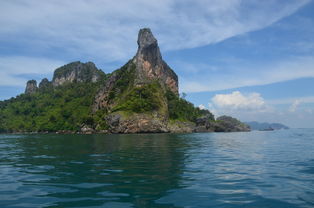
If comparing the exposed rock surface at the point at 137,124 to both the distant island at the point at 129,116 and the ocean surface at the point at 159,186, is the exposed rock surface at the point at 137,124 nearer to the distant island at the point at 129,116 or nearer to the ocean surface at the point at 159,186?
the distant island at the point at 129,116

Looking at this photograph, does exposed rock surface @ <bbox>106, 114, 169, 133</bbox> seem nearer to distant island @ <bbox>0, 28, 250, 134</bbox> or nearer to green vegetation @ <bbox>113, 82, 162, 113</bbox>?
distant island @ <bbox>0, 28, 250, 134</bbox>

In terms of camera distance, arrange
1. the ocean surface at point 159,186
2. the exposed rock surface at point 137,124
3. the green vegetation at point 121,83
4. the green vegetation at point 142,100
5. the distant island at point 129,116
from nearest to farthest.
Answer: the ocean surface at point 159,186, the exposed rock surface at point 137,124, the distant island at point 129,116, the green vegetation at point 142,100, the green vegetation at point 121,83

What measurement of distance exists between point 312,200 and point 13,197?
42.8 feet

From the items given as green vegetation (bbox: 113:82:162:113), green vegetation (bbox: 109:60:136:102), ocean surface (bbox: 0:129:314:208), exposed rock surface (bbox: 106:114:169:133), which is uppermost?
green vegetation (bbox: 109:60:136:102)

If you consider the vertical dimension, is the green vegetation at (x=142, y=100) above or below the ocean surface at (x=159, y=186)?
above

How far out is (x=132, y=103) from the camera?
14750 centimetres

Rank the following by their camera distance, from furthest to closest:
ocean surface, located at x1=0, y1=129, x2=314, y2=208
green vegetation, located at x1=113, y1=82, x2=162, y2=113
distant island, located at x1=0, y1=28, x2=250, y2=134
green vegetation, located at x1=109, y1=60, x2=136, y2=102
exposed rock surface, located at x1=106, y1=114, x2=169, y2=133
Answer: green vegetation, located at x1=109, y1=60, x2=136, y2=102 → green vegetation, located at x1=113, y1=82, x2=162, y2=113 → distant island, located at x1=0, y1=28, x2=250, y2=134 → exposed rock surface, located at x1=106, y1=114, x2=169, y2=133 → ocean surface, located at x1=0, y1=129, x2=314, y2=208

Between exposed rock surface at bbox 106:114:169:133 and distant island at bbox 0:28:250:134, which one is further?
distant island at bbox 0:28:250:134

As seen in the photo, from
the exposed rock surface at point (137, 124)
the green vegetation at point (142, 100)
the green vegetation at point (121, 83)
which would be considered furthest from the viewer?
the green vegetation at point (121, 83)

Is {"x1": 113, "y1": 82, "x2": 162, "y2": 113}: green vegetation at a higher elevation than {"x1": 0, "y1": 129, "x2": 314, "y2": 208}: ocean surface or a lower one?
higher

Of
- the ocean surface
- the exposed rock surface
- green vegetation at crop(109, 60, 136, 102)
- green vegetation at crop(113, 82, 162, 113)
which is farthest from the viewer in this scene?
green vegetation at crop(109, 60, 136, 102)

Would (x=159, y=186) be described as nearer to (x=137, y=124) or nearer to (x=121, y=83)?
(x=137, y=124)

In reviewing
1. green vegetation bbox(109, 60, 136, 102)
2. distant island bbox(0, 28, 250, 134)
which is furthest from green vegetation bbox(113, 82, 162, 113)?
green vegetation bbox(109, 60, 136, 102)

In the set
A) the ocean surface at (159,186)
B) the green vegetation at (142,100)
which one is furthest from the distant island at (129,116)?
the ocean surface at (159,186)
